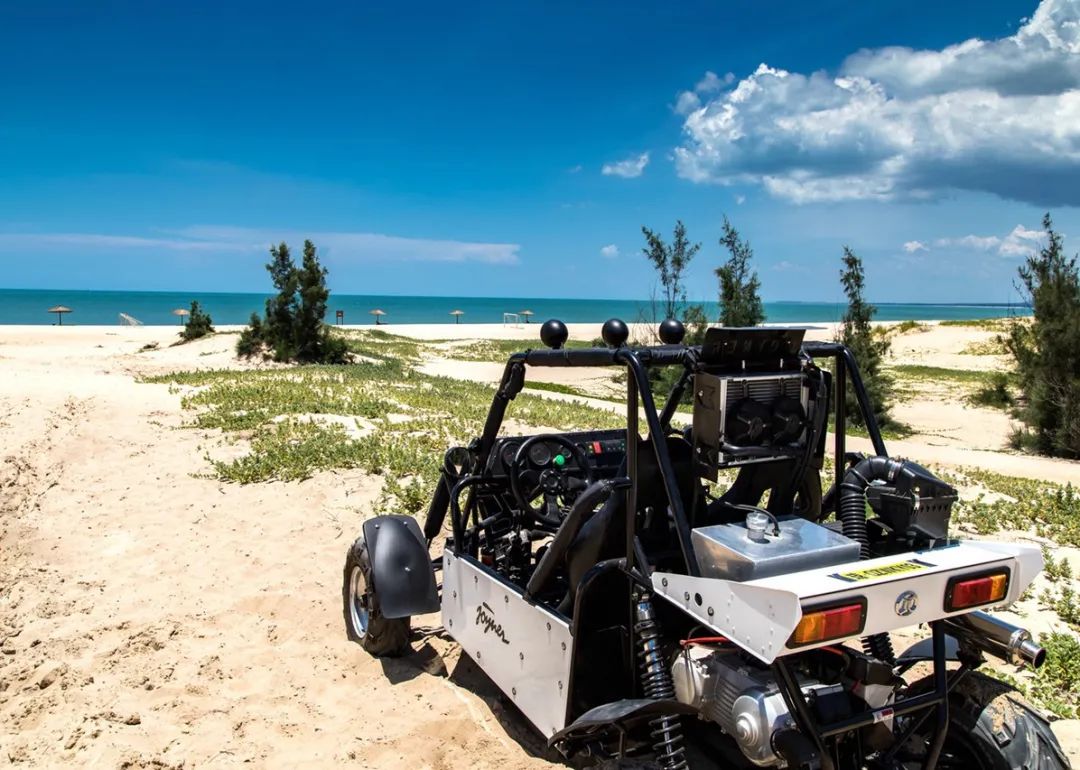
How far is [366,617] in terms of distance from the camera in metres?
5.28

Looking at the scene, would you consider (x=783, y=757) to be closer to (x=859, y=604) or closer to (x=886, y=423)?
(x=859, y=604)

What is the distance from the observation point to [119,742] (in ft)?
13.5

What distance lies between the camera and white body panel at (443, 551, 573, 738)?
340 centimetres

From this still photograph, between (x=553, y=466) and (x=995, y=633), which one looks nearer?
(x=995, y=633)

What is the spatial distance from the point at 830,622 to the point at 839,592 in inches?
3.8

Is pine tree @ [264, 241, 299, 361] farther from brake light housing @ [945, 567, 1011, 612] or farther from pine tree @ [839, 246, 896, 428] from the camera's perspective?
brake light housing @ [945, 567, 1011, 612]

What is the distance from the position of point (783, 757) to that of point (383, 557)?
112 inches

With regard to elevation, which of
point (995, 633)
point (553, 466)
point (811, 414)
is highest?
point (811, 414)

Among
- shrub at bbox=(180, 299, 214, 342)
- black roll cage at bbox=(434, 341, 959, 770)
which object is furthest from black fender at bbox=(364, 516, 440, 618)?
shrub at bbox=(180, 299, 214, 342)

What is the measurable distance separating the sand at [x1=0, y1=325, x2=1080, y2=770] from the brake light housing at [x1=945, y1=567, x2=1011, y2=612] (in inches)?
73.8

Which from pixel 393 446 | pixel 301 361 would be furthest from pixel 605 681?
pixel 301 361

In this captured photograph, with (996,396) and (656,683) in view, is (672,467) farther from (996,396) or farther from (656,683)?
(996,396)

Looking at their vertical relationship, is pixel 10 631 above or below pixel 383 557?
below

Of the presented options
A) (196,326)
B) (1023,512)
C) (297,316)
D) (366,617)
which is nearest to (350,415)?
(366,617)
